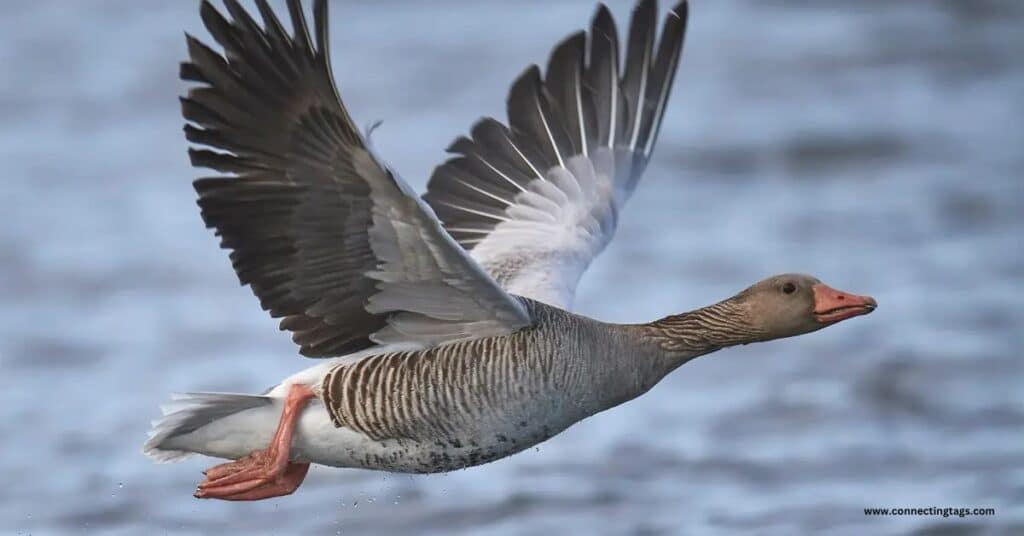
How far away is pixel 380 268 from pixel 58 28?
1294 cm

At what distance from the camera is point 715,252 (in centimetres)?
1603

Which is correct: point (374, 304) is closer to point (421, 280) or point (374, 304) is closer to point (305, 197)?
point (421, 280)

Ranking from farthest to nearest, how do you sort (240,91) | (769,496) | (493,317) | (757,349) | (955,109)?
(955,109) < (757,349) < (769,496) < (493,317) < (240,91)

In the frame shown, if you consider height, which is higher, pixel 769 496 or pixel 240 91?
pixel 240 91

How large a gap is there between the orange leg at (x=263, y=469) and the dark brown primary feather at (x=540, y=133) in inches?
86.2

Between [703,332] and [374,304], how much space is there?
1.80m

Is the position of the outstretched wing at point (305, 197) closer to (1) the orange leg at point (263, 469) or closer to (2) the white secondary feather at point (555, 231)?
(1) the orange leg at point (263, 469)

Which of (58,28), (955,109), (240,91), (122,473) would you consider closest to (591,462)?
(122,473)

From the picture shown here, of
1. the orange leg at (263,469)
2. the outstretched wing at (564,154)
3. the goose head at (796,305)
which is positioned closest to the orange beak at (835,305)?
the goose head at (796,305)

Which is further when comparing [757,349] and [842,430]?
[757,349]

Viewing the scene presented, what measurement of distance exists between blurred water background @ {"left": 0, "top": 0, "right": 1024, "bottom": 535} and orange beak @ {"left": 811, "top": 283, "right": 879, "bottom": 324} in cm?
243

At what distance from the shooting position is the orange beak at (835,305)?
943 centimetres

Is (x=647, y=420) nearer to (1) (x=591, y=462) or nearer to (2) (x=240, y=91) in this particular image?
(1) (x=591, y=462)

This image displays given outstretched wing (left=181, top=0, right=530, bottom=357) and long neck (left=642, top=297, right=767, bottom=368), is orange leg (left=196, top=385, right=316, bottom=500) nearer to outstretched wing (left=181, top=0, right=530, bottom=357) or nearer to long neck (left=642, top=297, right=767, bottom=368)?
outstretched wing (left=181, top=0, right=530, bottom=357)
